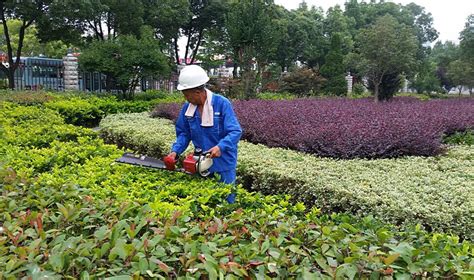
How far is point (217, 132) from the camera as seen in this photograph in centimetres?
327

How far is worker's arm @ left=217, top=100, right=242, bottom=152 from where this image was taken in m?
2.98

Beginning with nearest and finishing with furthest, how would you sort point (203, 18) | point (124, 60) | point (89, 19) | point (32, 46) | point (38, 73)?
point (124, 60) < point (89, 19) < point (38, 73) < point (203, 18) < point (32, 46)

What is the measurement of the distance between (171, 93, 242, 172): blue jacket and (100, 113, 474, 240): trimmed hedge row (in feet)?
3.10

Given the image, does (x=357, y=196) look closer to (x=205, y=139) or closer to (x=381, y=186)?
(x=381, y=186)

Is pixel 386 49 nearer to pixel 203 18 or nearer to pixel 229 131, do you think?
pixel 203 18

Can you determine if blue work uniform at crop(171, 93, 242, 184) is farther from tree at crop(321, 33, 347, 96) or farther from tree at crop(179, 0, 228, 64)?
tree at crop(321, 33, 347, 96)

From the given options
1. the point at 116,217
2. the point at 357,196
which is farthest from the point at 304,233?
the point at 357,196

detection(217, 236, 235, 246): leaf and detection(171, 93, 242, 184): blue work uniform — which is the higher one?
detection(171, 93, 242, 184): blue work uniform

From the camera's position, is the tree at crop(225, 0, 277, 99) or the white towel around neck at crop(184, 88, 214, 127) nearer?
the white towel around neck at crop(184, 88, 214, 127)

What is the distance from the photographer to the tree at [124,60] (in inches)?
528

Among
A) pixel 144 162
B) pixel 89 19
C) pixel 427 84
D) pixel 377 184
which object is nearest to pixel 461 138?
pixel 377 184

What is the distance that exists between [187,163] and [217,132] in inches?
18.6

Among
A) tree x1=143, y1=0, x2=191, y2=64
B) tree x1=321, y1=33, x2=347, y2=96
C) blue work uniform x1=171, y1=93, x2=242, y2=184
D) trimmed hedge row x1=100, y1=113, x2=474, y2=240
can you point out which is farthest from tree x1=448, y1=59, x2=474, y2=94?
blue work uniform x1=171, y1=93, x2=242, y2=184

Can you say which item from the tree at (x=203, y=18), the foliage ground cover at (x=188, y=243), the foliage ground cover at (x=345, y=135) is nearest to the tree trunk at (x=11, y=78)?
the tree at (x=203, y=18)
